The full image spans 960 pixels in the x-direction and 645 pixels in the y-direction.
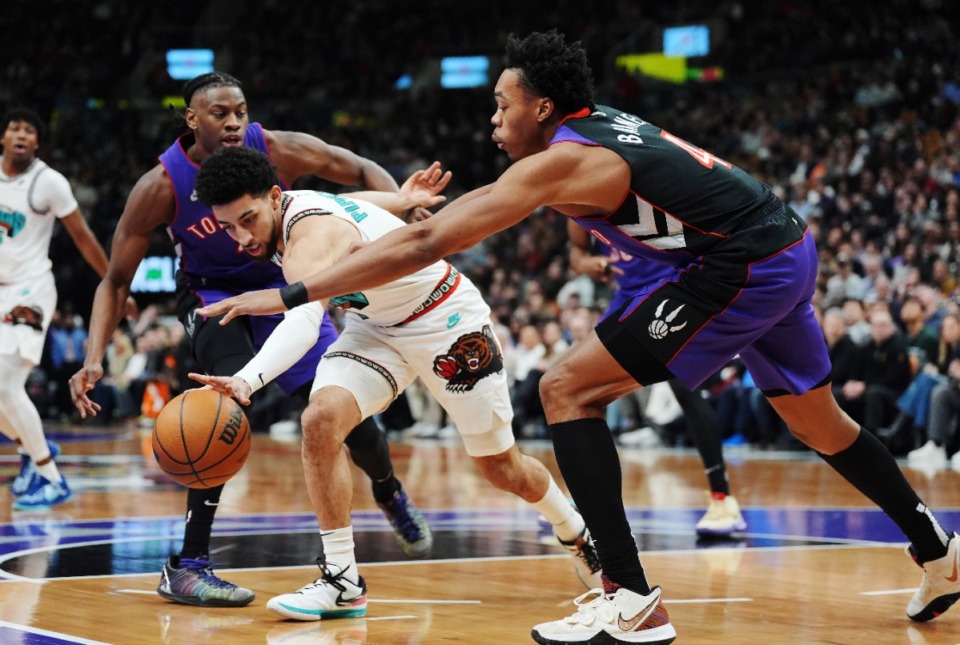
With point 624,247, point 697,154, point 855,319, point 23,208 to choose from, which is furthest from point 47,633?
point 855,319

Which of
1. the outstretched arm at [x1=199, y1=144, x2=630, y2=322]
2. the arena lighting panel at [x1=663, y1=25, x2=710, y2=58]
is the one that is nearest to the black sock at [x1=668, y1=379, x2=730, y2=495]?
the outstretched arm at [x1=199, y1=144, x2=630, y2=322]

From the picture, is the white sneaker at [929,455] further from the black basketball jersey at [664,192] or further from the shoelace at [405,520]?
the black basketball jersey at [664,192]

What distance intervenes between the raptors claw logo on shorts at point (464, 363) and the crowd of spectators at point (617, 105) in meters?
7.40

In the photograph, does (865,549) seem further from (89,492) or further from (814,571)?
(89,492)

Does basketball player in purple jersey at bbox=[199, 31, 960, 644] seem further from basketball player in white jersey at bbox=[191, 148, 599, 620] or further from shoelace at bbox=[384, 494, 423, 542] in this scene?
shoelace at bbox=[384, 494, 423, 542]

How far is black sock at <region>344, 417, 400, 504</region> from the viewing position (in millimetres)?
5559

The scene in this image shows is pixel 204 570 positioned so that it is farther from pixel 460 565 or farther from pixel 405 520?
pixel 460 565

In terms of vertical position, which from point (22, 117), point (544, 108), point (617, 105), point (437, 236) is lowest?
point (437, 236)

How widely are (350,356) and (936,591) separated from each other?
7.77 feet

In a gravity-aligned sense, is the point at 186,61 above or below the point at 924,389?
above

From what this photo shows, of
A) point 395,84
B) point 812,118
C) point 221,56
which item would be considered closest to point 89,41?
point 221,56

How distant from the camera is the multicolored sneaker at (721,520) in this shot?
280 inches

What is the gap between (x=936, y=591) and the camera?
187 inches

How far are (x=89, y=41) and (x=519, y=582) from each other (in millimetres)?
24293
